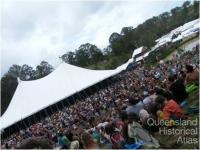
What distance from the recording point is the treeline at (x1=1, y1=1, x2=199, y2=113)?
68.8 meters

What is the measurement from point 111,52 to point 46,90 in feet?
172

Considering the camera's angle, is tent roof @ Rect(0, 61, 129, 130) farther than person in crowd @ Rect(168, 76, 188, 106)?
Yes

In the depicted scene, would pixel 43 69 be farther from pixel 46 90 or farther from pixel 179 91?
pixel 179 91

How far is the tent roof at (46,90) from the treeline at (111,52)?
103ft

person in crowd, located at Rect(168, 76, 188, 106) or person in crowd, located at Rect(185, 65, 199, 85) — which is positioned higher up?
person in crowd, located at Rect(185, 65, 199, 85)

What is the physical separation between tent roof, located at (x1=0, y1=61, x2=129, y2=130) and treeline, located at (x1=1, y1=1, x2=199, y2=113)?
3153 centimetres

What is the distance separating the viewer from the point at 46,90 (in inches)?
1155

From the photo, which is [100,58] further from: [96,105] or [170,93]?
[170,93]

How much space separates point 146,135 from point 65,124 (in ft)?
48.0

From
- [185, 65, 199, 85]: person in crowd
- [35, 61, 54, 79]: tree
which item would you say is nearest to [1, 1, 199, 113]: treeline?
[35, 61, 54, 79]: tree

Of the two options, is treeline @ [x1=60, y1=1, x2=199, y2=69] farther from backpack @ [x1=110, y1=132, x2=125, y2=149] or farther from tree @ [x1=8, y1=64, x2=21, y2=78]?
backpack @ [x1=110, y1=132, x2=125, y2=149]

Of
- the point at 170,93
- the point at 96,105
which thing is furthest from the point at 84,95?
the point at 170,93

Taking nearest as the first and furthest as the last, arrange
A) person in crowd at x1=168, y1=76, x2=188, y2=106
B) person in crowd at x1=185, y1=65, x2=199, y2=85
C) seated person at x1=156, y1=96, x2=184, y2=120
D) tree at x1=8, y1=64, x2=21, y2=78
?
seated person at x1=156, y1=96, x2=184, y2=120 < person in crowd at x1=168, y1=76, x2=188, y2=106 < person in crowd at x1=185, y1=65, x2=199, y2=85 < tree at x1=8, y1=64, x2=21, y2=78

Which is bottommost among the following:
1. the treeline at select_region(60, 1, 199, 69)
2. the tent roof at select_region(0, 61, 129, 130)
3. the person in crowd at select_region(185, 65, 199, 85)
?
the person in crowd at select_region(185, 65, 199, 85)
